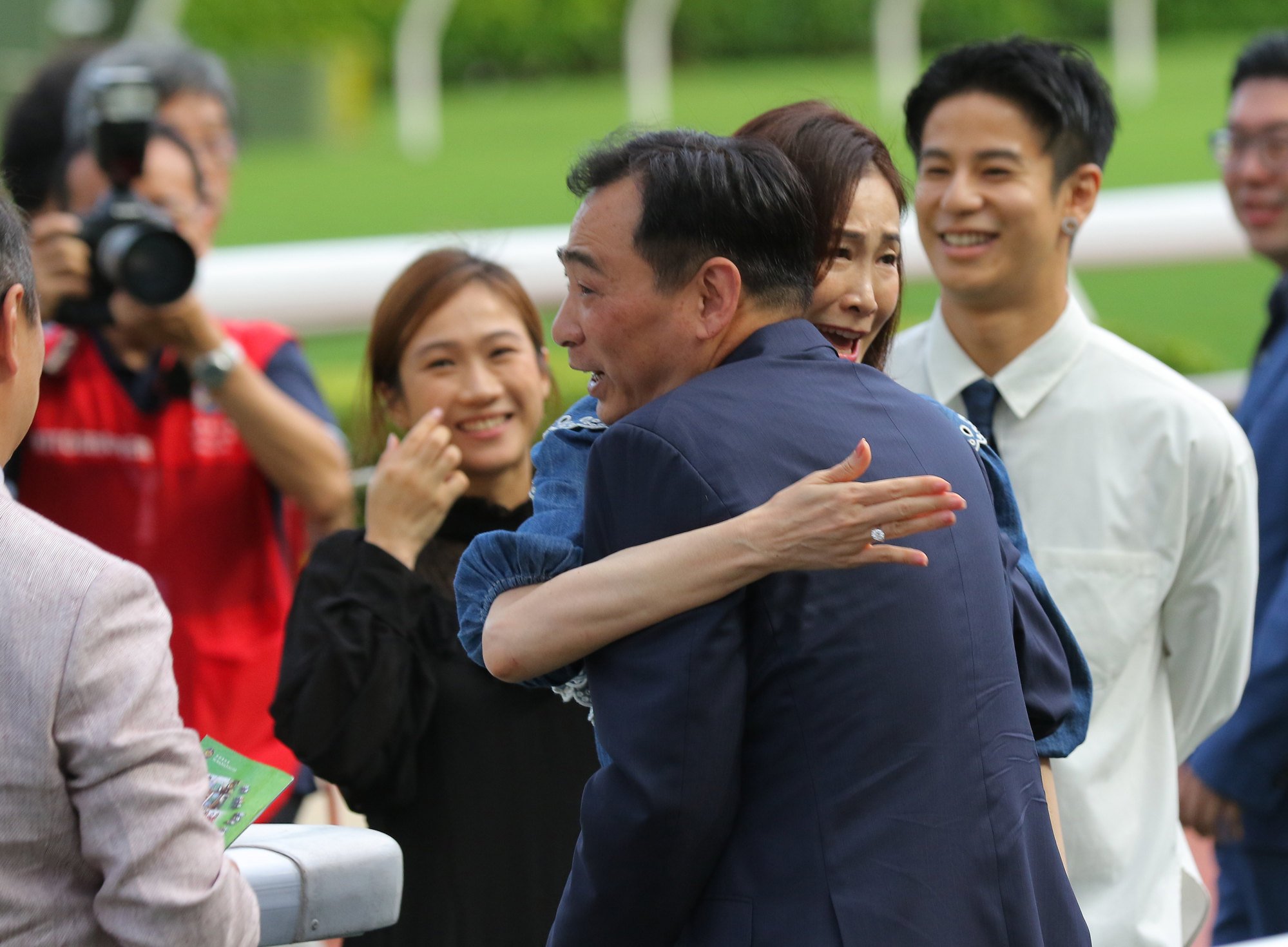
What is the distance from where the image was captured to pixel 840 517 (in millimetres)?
1426

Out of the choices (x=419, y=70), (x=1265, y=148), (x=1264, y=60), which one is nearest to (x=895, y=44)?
(x=419, y=70)

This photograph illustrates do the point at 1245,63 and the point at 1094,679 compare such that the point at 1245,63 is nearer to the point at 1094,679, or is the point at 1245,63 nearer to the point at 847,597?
the point at 1094,679

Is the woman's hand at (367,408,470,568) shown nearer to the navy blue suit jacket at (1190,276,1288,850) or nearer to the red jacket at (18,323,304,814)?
the red jacket at (18,323,304,814)

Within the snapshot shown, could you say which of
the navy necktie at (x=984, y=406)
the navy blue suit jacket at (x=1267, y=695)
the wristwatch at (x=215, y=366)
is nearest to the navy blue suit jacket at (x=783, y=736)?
the navy necktie at (x=984, y=406)

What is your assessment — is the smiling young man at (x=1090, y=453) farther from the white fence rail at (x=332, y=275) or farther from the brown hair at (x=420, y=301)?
the white fence rail at (x=332, y=275)

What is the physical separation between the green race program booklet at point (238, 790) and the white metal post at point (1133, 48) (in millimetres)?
33925

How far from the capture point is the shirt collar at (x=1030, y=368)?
259 centimetres

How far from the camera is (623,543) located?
154 centimetres

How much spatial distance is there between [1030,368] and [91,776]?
5.36ft

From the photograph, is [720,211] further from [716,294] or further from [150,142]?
[150,142]

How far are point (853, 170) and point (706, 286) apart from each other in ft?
1.32

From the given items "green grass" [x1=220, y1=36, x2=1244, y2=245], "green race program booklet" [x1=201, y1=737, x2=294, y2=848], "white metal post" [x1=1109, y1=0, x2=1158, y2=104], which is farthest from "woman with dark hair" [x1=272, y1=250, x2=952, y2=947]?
"white metal post" [x1=1109, y1=0, x2=1158, y2=104]

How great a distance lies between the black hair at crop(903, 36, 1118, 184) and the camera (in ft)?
8.95

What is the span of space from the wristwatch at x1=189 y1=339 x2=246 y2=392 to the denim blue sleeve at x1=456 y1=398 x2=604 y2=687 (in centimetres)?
146
